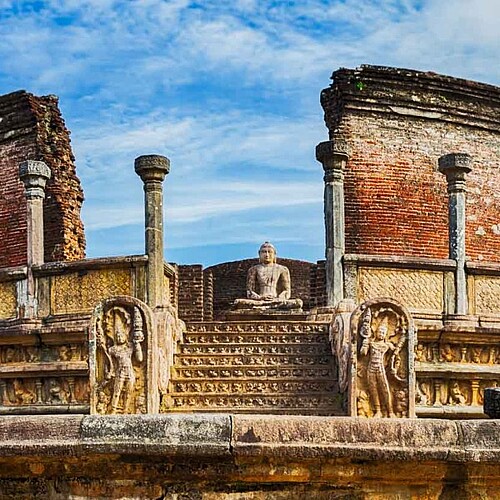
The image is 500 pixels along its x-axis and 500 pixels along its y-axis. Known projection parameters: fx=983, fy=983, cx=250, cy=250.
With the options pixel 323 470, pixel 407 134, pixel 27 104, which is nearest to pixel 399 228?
pixel 407 134

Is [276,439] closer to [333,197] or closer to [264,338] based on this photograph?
[264,338]

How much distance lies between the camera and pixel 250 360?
12398mm

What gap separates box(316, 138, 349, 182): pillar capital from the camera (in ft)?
44.8

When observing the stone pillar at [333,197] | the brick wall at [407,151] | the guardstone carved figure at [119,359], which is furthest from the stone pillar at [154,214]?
the brick wall at [407,151]

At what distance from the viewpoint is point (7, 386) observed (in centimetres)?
1333

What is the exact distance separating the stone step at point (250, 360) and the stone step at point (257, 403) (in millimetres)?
650

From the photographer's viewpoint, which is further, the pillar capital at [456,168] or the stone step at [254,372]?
the pillar capital at [456,168]

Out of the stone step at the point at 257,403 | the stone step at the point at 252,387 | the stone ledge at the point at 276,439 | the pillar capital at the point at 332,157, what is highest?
the pillar capital at the point at 332,157

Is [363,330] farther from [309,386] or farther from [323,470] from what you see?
[323,470]

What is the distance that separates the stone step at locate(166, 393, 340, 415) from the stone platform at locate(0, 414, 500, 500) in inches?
287

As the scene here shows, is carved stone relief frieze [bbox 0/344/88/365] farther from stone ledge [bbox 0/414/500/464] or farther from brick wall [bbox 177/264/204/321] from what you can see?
stone ledge [bbox 0/414/500/464]

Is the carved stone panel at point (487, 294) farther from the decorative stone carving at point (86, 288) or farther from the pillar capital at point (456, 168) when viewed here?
the decorative stone carving at point (86, 288)

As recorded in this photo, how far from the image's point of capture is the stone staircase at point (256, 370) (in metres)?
11.6

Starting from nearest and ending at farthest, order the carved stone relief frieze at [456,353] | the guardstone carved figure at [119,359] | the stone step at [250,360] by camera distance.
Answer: the guardstone carved figure at [119,359] < the stone step at [250,360] < the carved stone relief frieze at [456,353]
